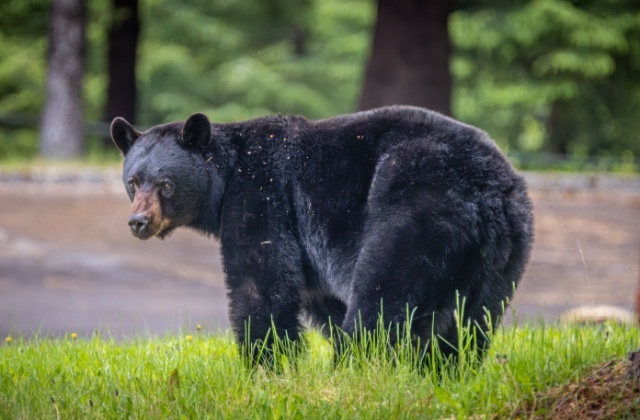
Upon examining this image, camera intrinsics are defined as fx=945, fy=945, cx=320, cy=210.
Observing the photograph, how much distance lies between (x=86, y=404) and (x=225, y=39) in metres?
23.6

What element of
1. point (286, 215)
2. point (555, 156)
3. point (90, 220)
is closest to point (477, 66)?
point (555, 156)

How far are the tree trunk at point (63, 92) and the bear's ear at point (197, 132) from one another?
1495 cm

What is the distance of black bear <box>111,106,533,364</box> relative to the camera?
4836mm

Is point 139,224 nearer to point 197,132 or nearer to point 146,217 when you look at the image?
point 146,217

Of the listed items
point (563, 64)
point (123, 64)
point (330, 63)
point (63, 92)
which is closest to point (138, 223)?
point (63, 92)

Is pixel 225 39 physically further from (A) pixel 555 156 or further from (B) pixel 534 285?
(B) pixel 534 285

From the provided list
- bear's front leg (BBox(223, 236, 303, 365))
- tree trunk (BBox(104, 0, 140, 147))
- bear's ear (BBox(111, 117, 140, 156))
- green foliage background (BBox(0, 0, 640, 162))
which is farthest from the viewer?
tree trunk (BBox(104, 0, 140, 147))

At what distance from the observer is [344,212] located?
5.18 metres

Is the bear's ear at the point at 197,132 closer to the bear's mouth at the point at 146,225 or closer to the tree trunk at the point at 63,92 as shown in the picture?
the bear's mouth at the point at 146,225

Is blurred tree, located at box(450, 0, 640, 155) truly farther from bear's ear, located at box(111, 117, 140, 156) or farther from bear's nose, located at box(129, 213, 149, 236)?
bear's nose, located at box(129, 213, 149, 236)

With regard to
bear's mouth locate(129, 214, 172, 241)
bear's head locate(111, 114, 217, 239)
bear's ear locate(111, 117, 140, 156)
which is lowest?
bear's mouth locate(129, 214, 172, 241)

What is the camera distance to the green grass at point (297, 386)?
4.23 m

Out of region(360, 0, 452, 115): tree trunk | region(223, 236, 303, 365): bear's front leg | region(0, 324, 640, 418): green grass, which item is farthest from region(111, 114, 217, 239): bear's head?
region(360, 0, 452, 115): tree trunk

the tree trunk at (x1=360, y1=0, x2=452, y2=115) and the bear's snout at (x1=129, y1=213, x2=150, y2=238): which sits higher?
the tree trunk at (x1=360, y1=0, x2=452, y2=115)
